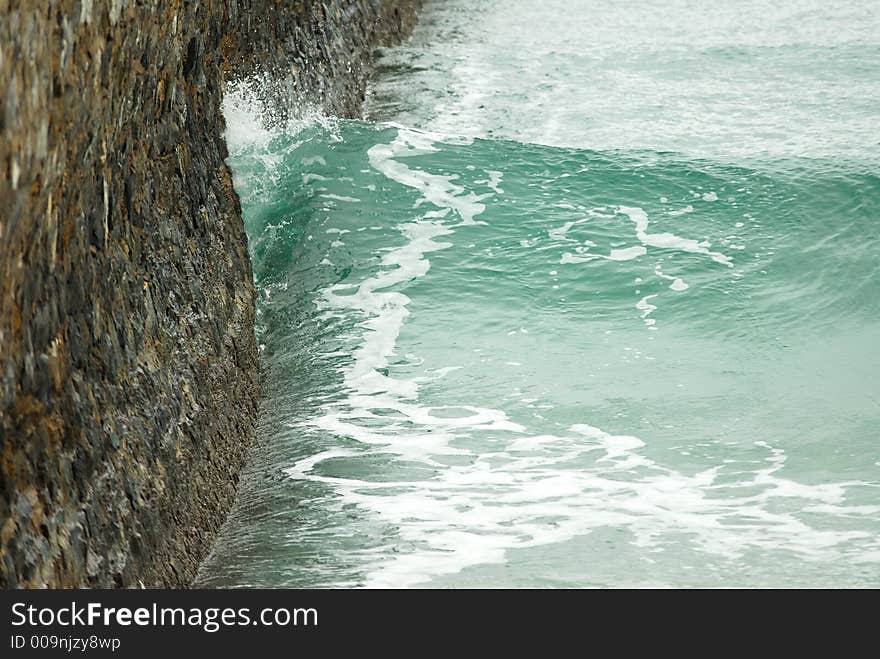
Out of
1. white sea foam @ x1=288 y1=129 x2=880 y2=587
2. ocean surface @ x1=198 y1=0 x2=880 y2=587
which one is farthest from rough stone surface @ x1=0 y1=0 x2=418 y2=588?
white sea foam @ x1=288 y1=129 x2=880 y2=587

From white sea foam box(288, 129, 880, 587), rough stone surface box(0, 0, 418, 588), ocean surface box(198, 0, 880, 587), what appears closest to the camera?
rough stone surface box(0, 0, 418, 588)

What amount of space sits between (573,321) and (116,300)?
141 inches

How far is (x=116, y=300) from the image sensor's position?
4.25 metres

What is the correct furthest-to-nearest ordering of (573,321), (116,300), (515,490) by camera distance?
(573,321)
(515,490)
(116,300)

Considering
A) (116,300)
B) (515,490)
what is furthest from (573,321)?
(116,300)

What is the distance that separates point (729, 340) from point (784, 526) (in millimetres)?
2265

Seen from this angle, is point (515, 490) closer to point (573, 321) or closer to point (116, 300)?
point (116, 300)

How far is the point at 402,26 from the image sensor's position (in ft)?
43.9

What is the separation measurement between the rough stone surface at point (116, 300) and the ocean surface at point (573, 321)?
0.39 metres

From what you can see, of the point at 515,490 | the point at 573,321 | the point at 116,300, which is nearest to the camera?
the point at 116,300

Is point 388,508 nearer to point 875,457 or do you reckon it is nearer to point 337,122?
point 875,457

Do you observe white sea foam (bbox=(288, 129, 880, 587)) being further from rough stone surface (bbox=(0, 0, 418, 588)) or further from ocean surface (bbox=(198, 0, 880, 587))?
rough stone surface (bbox=(0, 0, 418, 588))

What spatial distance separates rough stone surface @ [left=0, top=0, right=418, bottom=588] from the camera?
3248 millimetres

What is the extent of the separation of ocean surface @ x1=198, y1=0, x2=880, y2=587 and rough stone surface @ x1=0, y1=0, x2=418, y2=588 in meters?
0.39
